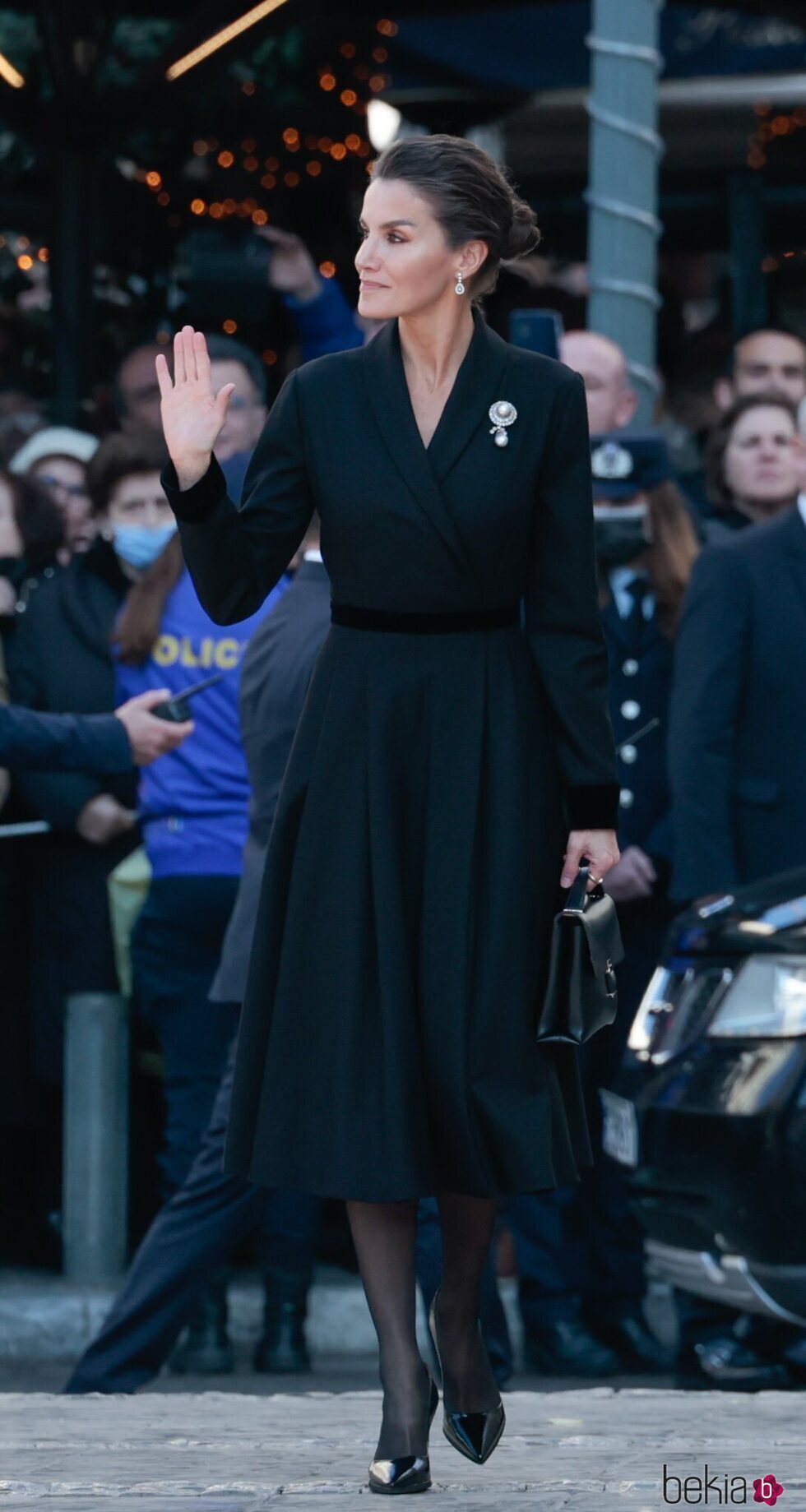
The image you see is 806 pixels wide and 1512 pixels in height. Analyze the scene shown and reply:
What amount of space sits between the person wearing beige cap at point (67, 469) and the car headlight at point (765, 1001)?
303 cm

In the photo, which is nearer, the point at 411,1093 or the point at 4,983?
the point at 411,1093

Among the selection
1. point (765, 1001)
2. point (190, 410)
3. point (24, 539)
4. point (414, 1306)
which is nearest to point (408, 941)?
point (414, 1306)

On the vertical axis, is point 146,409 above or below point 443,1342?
above

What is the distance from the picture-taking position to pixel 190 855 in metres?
7.05

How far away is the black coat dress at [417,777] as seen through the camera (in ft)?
13.8

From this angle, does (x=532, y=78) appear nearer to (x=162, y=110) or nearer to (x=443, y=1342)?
(x=162, y=110)

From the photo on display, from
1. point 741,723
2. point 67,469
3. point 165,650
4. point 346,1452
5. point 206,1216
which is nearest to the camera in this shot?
point 346,1452

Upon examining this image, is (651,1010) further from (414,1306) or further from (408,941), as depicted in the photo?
(408,941)

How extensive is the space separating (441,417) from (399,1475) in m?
1.58

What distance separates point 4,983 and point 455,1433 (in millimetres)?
3786

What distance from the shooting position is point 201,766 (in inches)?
278

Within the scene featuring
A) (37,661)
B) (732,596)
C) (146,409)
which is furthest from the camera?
(146,409)

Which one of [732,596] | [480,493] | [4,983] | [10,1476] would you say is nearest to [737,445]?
[732,596]

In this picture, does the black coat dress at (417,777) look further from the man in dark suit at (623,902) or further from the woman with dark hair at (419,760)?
the man in dark suit at (623,902)
